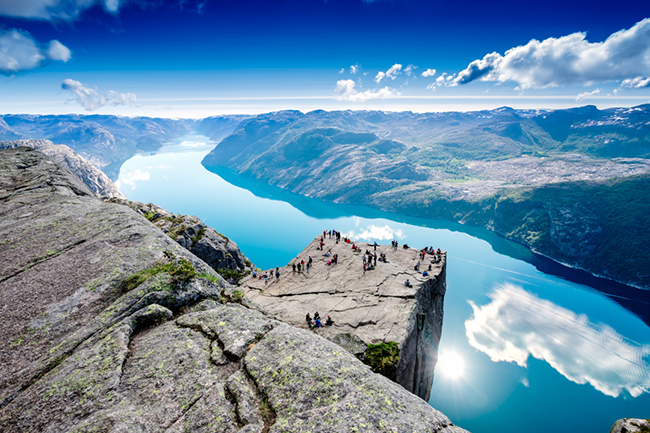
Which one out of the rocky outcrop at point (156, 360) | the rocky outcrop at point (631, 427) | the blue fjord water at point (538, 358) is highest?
the rocky outcrop at point (156, 360)

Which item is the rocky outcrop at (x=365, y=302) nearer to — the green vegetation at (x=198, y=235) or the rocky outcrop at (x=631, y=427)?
the rocky outcrop at (x=631, y=427)

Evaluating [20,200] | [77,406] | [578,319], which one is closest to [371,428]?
[77,406]

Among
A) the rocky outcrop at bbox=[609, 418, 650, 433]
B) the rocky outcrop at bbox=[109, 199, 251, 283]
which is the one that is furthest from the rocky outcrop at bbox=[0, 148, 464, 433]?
the rocky outcrop at bbox=[109, 199, 251, 283]

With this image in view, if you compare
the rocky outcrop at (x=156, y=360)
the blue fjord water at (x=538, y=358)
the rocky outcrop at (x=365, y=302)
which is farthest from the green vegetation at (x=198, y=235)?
the blue fjord water at (x=538, y=358)

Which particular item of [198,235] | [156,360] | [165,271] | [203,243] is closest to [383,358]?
[156,360]

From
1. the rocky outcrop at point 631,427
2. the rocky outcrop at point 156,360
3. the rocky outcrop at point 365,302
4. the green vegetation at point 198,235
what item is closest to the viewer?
the rocky outcrop at point 156,360
